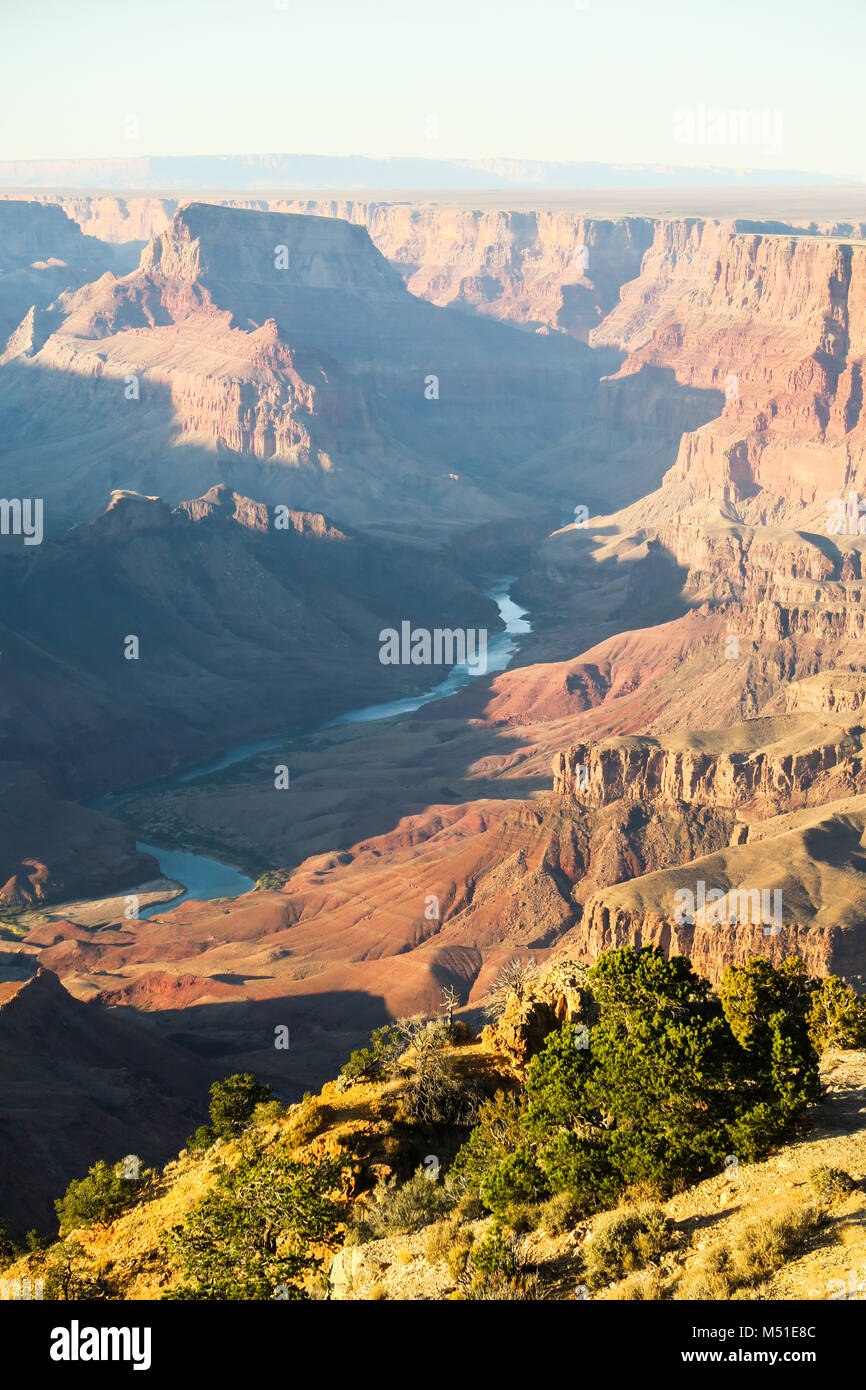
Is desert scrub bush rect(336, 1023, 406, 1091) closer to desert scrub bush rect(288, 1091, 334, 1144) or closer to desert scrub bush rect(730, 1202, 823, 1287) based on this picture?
desert scrub bush rect(288, 1091, 334, 1144)

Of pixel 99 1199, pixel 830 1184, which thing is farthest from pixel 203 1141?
pixel 830 1184

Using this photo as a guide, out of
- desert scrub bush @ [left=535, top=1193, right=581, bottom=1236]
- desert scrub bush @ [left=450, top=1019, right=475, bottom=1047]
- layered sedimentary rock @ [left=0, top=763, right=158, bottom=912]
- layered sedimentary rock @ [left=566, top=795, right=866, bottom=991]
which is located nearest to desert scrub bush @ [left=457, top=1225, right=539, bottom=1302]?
A: desert scrub bush @ [left=535, top=1193, right=581, bottom=1236]

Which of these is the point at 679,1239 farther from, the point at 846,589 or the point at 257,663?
the point at 257,663

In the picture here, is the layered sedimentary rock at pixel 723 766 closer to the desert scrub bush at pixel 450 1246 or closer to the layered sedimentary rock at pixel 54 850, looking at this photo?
the layered sedimentary rock at pixel 54 850

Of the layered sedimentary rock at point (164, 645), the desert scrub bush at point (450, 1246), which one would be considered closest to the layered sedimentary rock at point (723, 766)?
the layered sedimentary rock at point (164, 645)

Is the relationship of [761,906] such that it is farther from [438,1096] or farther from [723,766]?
[438,1096]

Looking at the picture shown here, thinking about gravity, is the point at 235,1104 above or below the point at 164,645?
above
